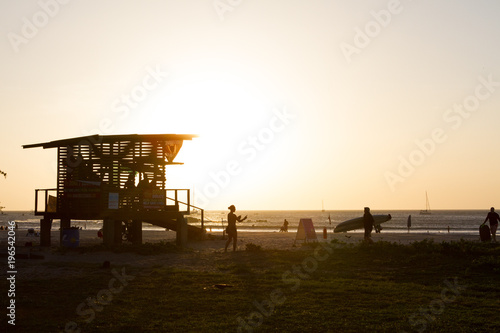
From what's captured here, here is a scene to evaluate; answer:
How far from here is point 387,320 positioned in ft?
32.2

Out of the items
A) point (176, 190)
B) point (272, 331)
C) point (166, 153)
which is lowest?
point (272, 331)

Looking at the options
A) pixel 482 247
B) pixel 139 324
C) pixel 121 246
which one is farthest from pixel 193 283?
pixel 482 247

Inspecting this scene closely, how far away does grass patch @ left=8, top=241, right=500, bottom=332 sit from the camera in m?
9.58

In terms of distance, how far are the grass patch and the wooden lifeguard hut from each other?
980cm

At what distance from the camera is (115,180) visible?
27812 millimetres

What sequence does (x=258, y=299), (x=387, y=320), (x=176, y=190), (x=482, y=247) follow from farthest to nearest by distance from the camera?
(x=176, y=190) → (x=482, y=247) → (x=258, y=299) → (x=387, y=320)

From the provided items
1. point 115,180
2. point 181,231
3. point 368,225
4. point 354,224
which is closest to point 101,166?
point 115,180

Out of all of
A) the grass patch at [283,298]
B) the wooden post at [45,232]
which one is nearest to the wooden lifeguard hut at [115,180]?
the wooden post at [45,232]

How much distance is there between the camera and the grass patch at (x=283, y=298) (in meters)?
9.58

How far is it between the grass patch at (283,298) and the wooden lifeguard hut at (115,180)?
980cm

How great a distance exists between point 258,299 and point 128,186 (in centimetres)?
1795

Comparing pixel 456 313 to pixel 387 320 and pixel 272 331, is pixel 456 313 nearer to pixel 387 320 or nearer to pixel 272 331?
pixel 387 320

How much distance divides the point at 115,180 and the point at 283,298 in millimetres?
17871

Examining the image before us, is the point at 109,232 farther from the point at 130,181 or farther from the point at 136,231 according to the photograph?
the point at 136,231
